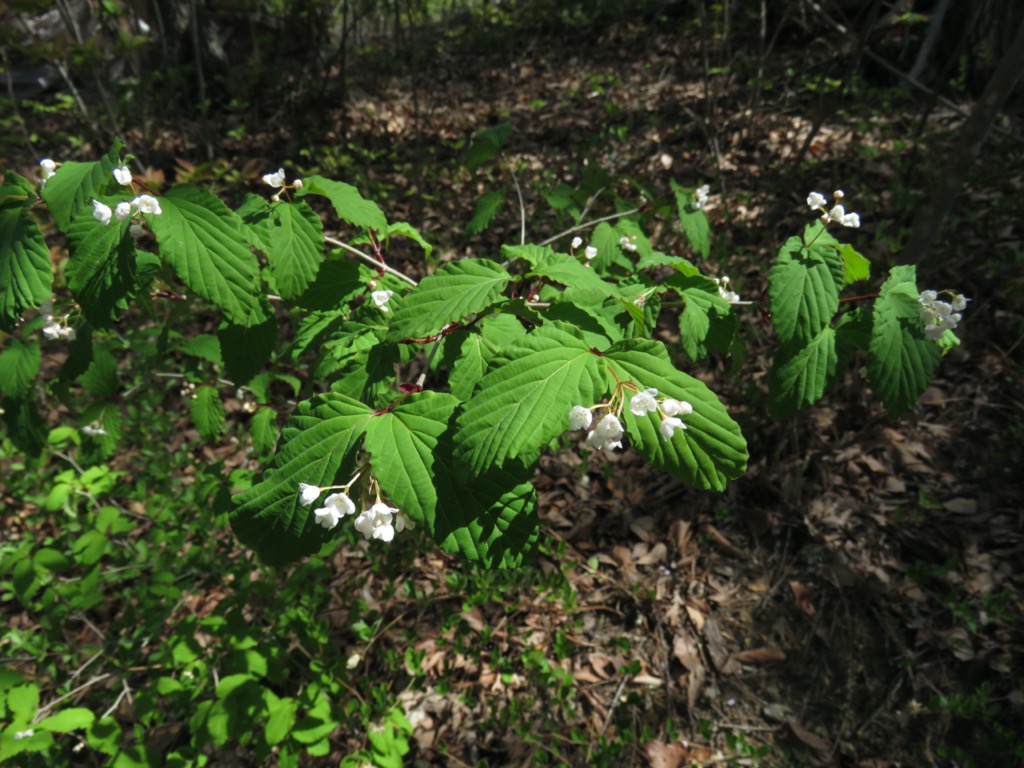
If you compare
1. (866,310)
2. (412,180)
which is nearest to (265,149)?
(412,180)

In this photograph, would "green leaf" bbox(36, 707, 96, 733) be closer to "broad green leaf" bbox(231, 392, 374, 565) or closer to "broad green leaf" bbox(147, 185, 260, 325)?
"broad green leaf" bbox(231, 392, 374, 565)

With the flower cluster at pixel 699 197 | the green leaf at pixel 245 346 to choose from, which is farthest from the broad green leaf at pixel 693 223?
the green leaf at pixel 245 346

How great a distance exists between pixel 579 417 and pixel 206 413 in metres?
1.70

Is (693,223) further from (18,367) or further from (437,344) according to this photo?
(18,367)

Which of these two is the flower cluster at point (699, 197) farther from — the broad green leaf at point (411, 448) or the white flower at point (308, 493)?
the white flower at point (308, 493)

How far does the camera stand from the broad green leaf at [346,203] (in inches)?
53.5

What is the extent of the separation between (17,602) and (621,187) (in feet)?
15.8

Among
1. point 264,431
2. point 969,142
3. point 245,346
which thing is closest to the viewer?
point 245,346

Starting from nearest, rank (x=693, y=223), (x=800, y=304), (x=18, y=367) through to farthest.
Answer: (x=800, y=304) < (x=18, y=367) < (x=693, y=223)

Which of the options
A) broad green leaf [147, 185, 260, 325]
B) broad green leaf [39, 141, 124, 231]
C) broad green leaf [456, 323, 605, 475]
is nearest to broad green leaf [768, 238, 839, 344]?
broad green leaf [456, 323, 605, 475]

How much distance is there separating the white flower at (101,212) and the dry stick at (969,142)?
273 centimetres

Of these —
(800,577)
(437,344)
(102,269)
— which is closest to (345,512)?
(437,344)

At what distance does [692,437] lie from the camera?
2.95 feet

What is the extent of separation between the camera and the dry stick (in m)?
1.96
